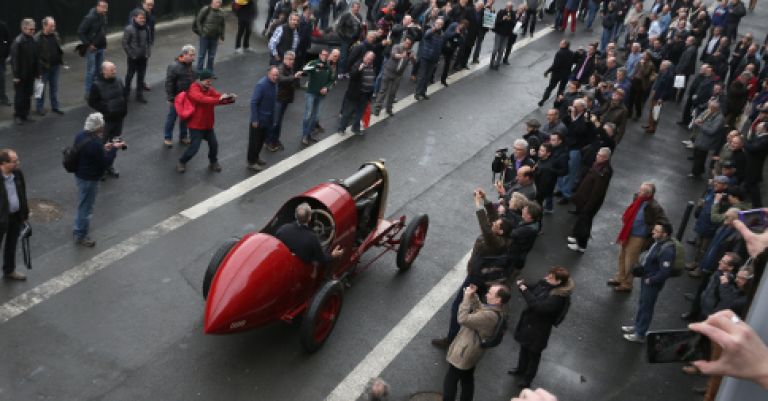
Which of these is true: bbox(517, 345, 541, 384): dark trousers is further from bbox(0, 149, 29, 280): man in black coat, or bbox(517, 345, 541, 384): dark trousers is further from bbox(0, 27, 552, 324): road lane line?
bbox(0, 149, 29, 280): man in black coat

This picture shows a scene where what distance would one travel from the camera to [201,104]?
11398 mm

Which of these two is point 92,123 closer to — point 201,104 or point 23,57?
point 201,104

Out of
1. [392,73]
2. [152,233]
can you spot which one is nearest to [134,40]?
[392,73]

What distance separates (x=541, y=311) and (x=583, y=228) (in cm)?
383

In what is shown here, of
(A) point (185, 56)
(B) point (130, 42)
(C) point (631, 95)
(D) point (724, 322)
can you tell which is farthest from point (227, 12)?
(D) point (724, 322)

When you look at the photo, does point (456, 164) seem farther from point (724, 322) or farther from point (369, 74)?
point (724, 322)

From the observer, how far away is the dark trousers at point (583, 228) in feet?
36.5

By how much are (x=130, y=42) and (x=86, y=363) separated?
7.41 meters

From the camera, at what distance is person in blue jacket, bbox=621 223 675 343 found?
29.2ft

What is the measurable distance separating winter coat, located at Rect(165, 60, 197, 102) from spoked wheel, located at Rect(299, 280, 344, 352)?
5.31 metres

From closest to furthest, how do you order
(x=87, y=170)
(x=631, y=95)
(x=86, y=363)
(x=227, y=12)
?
1. (x=86, y=363)
2. (x=87, y=170)
3. (x=631, y=95)
4. (x=227, y=12)

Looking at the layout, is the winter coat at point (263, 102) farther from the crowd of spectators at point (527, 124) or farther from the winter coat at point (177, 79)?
the winter coat at point (177, 79)

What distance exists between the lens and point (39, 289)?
8.61 m

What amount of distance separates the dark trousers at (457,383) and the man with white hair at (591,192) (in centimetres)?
429
